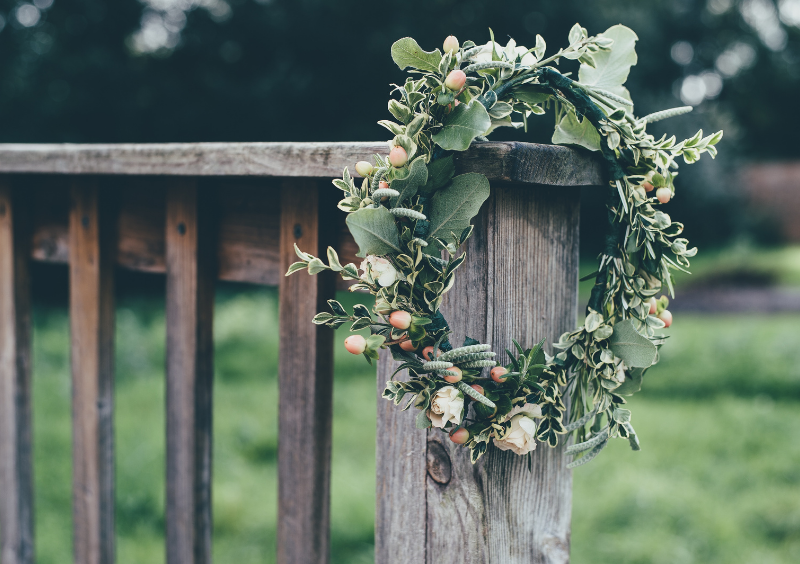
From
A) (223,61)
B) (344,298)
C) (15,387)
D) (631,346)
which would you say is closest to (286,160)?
(631,346)

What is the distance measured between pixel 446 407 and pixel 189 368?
69cm

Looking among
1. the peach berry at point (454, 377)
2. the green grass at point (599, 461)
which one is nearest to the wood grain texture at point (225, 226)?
the peach berry at point (454, 377)

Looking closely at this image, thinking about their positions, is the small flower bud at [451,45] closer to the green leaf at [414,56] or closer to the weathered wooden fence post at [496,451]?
the green leaf at [414,56]

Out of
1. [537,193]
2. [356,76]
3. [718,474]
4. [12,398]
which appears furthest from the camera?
[356,76]

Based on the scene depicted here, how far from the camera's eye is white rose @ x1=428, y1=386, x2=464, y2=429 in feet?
2.30

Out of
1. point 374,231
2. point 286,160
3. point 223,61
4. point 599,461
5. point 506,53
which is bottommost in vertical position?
point 599,461

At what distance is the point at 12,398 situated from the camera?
159cm

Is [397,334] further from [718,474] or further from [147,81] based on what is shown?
[147,81]

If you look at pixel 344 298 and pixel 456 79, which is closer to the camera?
pixel 456 79

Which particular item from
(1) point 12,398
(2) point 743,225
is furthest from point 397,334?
(2) point 743,225

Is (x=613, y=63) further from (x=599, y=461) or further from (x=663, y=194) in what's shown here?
(x=599, y=461)

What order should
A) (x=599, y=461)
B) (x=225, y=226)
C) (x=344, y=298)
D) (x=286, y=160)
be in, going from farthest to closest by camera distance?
(x=344, y=298)
(x=599, y=461)
(x=225, y=226)
(x=286, y=160)

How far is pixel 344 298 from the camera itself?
6738 millimetres

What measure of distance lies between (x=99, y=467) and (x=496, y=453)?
0.95 m
